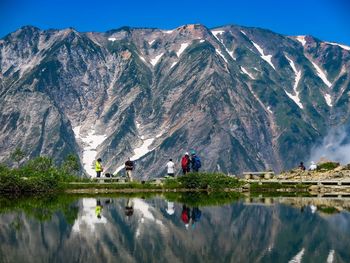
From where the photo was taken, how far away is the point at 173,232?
3372 centimetres

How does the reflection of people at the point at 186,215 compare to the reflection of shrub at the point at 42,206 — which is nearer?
the reflection of people at the point at 186,215

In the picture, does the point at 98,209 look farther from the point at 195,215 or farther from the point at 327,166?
the point at 327,166

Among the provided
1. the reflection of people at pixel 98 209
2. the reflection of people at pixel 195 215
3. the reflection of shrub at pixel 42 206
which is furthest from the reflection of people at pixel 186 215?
the reflection of shrub at pixel 42 206

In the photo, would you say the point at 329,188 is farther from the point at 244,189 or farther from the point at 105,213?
the point at 105,213

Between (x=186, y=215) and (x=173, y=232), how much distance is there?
782cm

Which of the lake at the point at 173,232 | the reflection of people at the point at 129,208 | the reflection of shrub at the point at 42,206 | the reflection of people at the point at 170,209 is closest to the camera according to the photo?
the lake at the point at 173,232

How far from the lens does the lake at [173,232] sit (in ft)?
89.3

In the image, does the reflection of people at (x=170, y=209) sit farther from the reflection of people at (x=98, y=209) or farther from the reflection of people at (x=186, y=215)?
the reflection of people at (x=98, y=209)

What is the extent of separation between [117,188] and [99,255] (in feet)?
132

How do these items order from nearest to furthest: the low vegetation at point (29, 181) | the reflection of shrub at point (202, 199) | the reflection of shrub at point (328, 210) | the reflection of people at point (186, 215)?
the reflection of people at point (186, 215) → the reflection of shrub at point (328, 210) → the reflection of shrub at point (202, 199) → the low vegetation at point (29, 181)

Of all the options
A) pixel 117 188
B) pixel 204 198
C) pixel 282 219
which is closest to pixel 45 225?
pixel 282 219

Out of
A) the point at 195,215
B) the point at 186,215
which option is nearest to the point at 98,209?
the point at 186,215

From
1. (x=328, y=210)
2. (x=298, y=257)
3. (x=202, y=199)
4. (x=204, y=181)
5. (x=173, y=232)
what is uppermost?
(x=204, y=181)

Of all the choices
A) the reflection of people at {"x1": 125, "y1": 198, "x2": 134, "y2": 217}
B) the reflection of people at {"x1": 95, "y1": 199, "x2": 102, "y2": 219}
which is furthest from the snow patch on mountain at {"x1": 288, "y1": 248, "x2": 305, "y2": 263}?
the reflection of people at {"x1": 125, "y1": 198, "x2": 134, "y2": 217}
